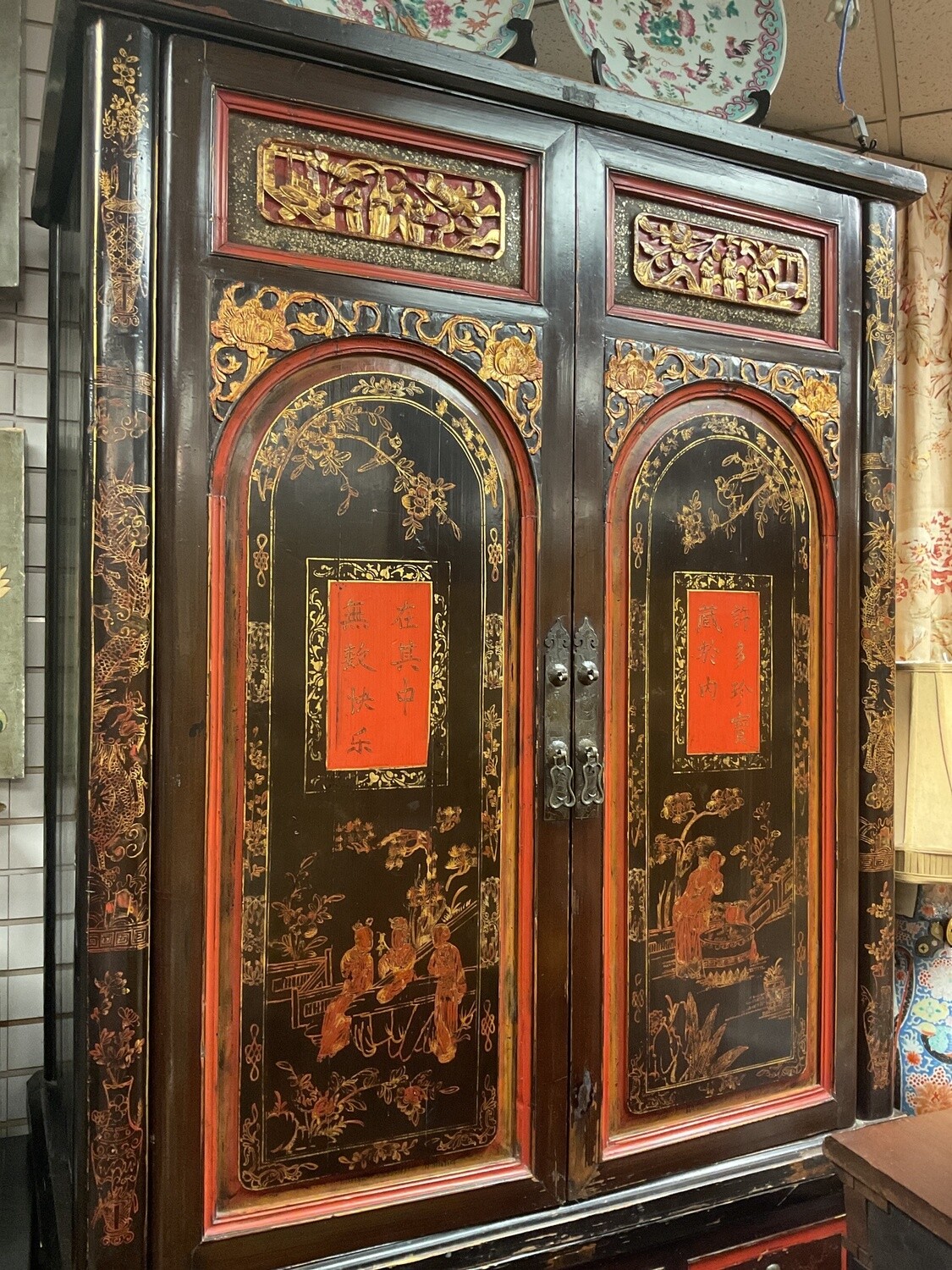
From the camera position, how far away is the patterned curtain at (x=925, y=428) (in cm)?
240

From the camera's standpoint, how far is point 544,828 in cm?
138

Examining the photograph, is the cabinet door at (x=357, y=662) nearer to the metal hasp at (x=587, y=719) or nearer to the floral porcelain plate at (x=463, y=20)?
the metal hasp at (x=587, y=719)

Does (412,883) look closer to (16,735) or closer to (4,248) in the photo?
(16,735)

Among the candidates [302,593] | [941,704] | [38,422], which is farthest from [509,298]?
[941,704]

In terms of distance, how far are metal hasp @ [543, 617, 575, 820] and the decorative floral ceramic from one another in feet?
3.10

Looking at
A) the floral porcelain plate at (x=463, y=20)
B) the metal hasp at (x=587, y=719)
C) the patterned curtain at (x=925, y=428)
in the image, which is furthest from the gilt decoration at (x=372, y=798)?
the patterned curtain at (x=925, y=428)

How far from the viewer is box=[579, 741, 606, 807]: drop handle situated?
55.5 inches

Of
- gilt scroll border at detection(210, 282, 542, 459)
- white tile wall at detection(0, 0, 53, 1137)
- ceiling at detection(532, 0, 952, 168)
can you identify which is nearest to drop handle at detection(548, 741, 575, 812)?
gilt scroll border at detection(210, 282, 542, 459)

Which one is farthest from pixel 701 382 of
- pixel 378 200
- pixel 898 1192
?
pixel 898 1192

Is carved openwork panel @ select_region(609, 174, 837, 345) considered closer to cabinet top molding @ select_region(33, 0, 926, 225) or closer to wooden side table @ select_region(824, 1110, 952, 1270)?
cabinet top molding @ select_region(33, 0, 926, 225)

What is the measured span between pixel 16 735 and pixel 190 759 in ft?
2.48

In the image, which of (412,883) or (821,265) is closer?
(412,883)

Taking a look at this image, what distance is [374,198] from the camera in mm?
1293

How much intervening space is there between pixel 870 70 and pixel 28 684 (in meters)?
2.29
